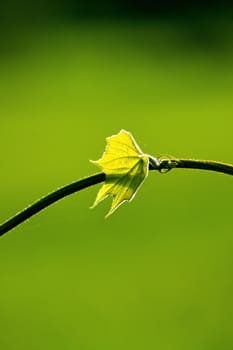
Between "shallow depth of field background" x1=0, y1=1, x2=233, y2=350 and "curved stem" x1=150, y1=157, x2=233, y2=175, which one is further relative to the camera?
"shallow depth of field background" x1=0, y1=1, x2=233, y2=350

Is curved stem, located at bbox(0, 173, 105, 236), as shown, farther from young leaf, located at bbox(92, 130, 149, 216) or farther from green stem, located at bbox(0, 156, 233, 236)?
young leaf, located at bbox(92, 130, 149, 216)

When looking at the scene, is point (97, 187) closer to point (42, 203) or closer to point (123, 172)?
point (123, 172)

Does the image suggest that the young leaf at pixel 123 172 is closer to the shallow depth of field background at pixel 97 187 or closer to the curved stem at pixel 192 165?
the curved stem at pixel 192 165

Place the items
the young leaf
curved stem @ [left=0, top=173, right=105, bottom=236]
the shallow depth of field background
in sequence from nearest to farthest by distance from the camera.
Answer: curved stem @ [left=0, top=173, right=105, bottom=236] < the young leaf < the shallow depth of field background

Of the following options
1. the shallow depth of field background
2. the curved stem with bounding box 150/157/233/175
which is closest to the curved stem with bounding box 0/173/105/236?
the curved stem with bounding box 150/157/233/175

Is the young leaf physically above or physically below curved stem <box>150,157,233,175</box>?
above

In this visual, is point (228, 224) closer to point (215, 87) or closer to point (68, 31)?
point (215, 87)

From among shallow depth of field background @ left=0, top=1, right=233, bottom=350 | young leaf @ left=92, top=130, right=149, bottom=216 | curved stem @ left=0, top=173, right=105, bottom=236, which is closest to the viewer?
curved stem @ left=0, top=173, right=105, bottom=236
